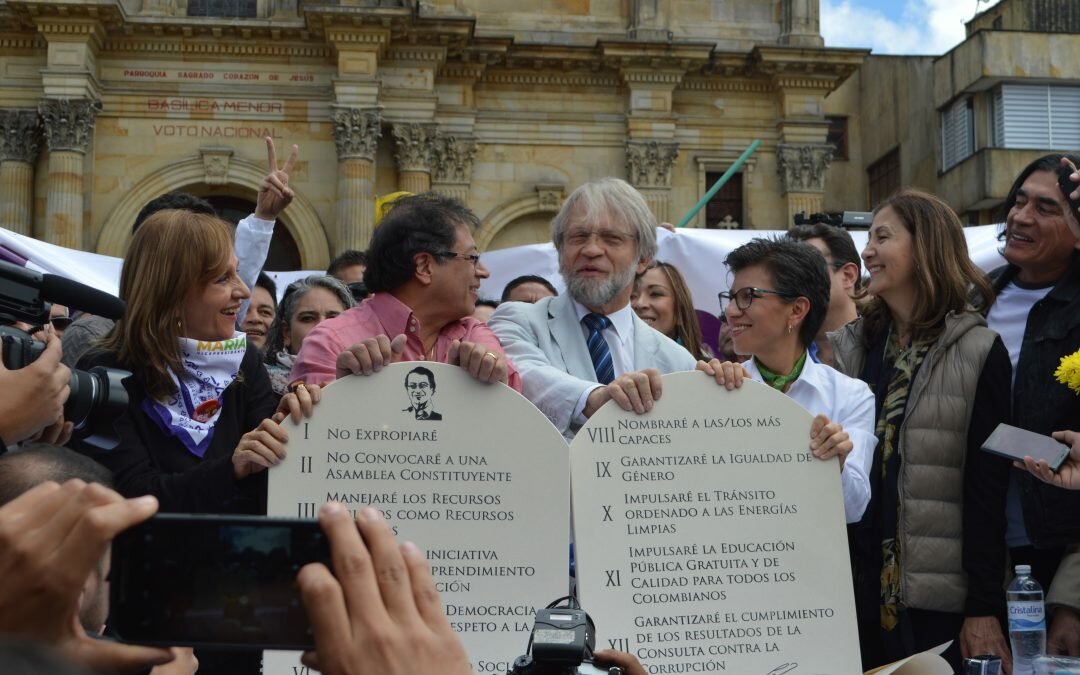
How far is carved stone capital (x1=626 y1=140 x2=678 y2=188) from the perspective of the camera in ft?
75.5

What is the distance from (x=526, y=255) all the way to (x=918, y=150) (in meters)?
22.0

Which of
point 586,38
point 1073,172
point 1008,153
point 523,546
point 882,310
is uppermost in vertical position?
point 586,38

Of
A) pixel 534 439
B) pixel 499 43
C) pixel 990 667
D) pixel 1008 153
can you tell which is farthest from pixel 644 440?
pixel 1008 153

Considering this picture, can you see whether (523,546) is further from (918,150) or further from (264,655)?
(918,150)

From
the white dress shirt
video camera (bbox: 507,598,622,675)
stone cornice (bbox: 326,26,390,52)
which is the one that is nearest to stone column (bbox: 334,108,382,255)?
stone cornice (bbox: 326,26,390,52)

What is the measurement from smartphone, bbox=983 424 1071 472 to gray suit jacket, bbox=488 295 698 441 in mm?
983

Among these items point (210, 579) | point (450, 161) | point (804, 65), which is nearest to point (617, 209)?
point (210, 579)

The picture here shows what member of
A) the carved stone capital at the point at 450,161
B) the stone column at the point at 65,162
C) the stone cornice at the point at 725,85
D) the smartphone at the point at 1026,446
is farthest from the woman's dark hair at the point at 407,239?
the stone cornice at the point at 725,85

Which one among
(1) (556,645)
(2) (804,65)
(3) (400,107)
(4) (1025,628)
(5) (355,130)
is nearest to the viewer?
(1) (556,645)

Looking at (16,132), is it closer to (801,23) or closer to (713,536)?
(801,23)

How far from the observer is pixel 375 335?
382 centimetres

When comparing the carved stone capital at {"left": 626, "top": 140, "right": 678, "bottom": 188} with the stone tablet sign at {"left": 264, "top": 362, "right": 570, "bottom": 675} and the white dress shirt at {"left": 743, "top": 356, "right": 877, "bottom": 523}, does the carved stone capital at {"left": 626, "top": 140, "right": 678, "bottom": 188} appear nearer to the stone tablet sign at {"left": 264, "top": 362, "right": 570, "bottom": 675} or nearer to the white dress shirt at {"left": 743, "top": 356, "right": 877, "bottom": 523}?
the white dress shirt at {"left": 743, "top": 356, "right": 877, "bottom": 523}

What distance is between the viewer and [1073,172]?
4.55 metres

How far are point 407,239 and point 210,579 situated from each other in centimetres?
247
